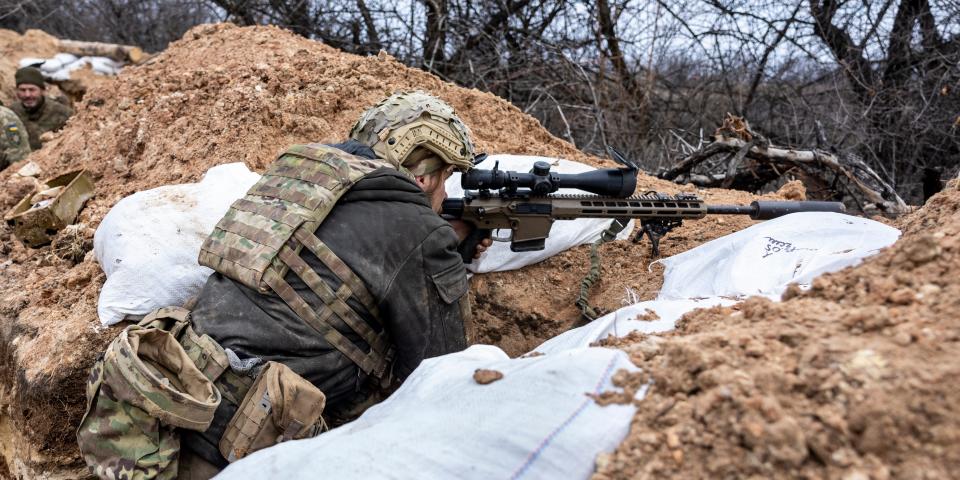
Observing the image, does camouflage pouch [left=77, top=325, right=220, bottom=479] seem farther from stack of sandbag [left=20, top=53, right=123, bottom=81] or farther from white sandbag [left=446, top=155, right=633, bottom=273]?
stack of sandbag [left=20, top=53, right=123, bottom=81]

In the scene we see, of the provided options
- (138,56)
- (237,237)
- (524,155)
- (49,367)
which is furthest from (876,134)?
(138,56)

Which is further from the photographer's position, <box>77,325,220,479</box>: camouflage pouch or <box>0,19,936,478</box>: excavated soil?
<box>77,325,220,479</box>: camouflage pouch

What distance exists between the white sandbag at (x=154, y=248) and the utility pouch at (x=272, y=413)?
0.85 m

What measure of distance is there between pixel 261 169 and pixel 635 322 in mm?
2550

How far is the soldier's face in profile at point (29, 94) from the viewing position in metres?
8.35

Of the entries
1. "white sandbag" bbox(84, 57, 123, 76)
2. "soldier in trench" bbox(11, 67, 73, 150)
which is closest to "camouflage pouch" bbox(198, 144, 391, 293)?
Answer: "soldier in trench" bbox(11, 67, 73, 150)

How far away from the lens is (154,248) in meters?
2.90

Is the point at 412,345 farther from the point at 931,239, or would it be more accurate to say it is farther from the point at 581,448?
the point at 931,239

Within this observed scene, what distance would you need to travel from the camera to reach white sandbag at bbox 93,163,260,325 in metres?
2.82

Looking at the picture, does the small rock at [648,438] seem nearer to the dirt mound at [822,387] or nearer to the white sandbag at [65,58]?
the dirt mound at [822,387]

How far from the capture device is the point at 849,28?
7168 millimetres

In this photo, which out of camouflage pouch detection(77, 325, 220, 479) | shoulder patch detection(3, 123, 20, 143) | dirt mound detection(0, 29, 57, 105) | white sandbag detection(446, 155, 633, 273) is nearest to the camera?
camouflage pouch detection(77, 325, 220, 479)

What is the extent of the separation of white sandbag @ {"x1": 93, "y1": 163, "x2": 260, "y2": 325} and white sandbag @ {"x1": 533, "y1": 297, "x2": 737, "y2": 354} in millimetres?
1587

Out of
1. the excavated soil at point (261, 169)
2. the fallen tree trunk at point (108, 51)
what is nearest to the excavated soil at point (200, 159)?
the excavated soil at point (261, 169)
